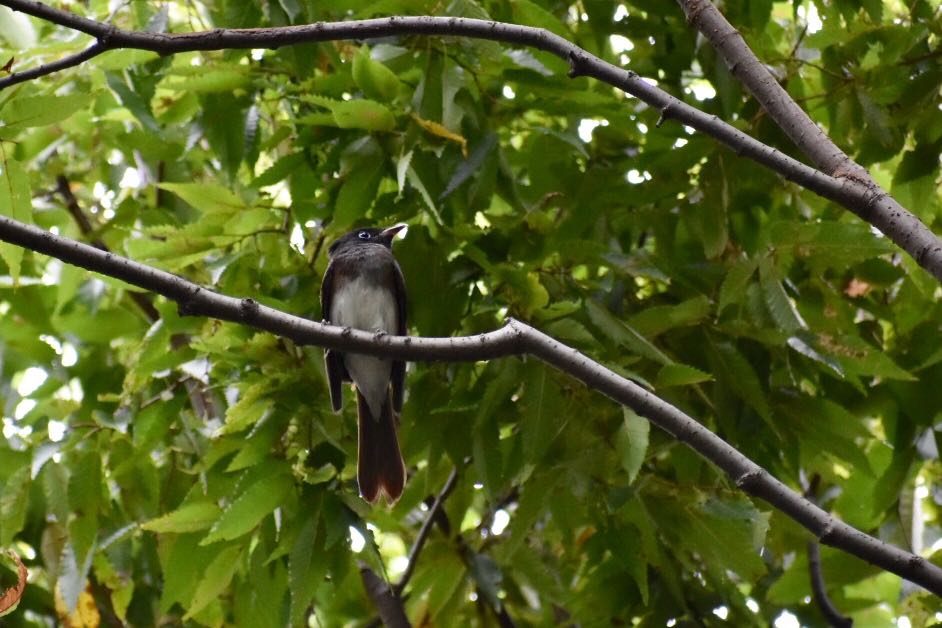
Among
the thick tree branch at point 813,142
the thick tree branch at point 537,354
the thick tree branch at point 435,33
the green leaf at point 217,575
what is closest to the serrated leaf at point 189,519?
the green leaf at point 217,575

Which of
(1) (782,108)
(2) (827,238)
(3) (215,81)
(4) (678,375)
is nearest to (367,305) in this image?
(3) (215,81)

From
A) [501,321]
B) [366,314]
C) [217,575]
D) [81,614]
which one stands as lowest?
[81,614]

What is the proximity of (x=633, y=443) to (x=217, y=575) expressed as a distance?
1266 mm

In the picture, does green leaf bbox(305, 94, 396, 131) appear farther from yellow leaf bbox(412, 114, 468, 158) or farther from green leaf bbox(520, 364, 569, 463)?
green leaf bbox(520, 364, 569, 463)

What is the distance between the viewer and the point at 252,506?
3086 mm

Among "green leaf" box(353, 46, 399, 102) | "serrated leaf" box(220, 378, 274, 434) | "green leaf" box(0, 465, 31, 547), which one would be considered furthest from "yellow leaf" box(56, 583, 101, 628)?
"green leaf" box(353, 46, 399, 102)

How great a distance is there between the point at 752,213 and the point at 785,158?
5.94ft

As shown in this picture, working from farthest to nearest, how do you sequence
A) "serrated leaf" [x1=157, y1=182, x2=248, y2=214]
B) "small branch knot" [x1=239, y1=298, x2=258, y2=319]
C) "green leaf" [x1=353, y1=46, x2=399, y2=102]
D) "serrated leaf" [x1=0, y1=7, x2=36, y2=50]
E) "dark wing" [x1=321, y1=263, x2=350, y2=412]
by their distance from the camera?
1. "serrated leaf" [x1=0, y1=7, x2=36, y2=50]
2. "serrated leaf" [x1=157, y1=182, x2=248, y2=214]
3. "dark wing" [x1=321, y1=263, x2=350, y2=412]
4. "green leaf" [x1=353, y1=46, x2=399, y2=102]
5. "small branch knot" [x1=239, y1=298, x2=258, y2=319]

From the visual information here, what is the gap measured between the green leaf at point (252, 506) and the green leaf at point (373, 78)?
1069mm

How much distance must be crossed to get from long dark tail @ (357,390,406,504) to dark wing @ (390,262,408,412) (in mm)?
76

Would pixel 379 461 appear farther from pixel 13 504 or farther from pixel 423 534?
pixel 13 504

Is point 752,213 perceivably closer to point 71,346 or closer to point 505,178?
point 505,178

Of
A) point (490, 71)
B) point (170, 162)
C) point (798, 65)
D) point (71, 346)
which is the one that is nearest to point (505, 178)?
point (490, 71)

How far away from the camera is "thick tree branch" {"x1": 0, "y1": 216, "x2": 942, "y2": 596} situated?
6.71 feet
